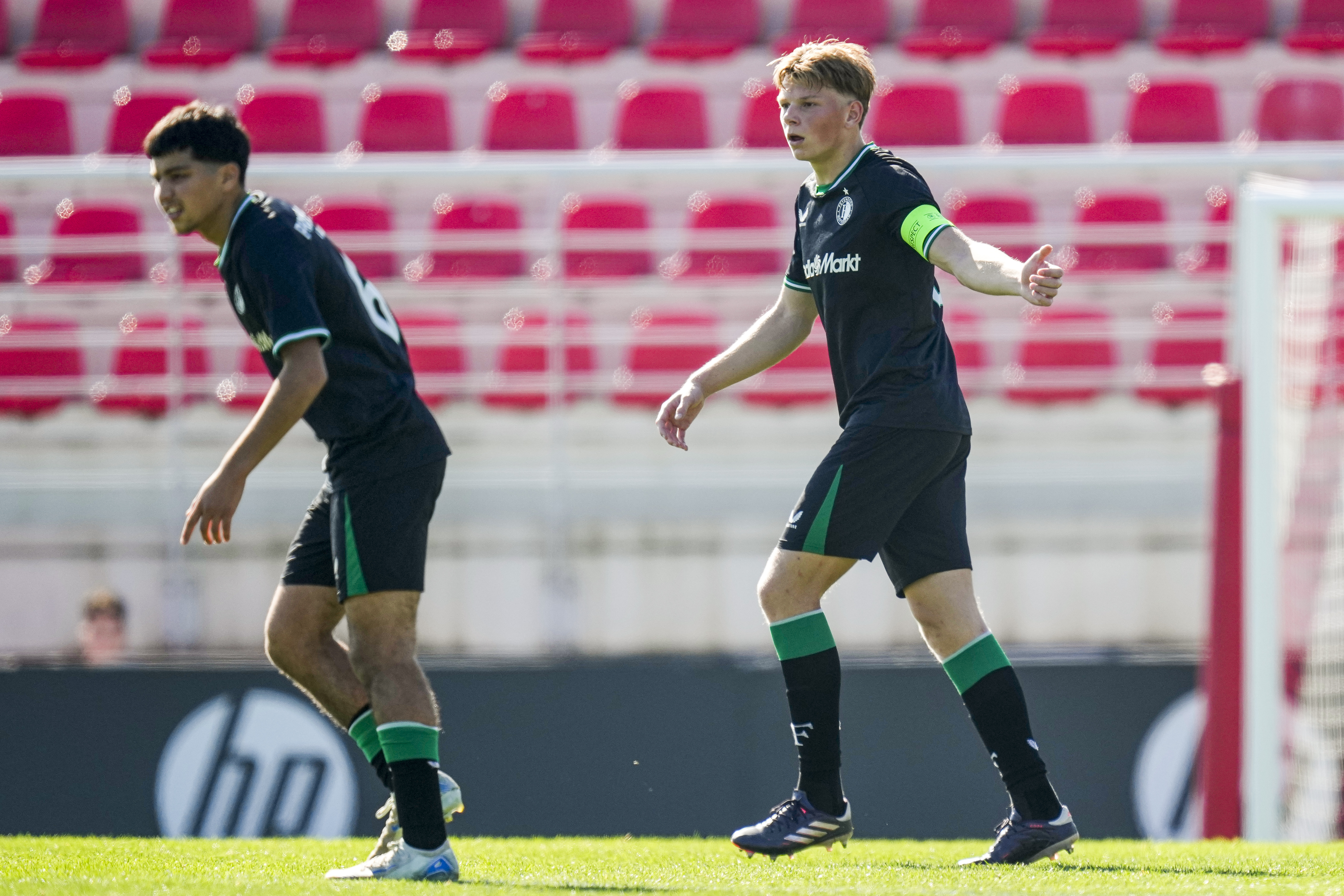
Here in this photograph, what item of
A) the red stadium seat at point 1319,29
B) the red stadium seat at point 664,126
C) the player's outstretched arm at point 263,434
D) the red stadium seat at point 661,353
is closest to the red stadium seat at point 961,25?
the red stadium seat at point 664,126

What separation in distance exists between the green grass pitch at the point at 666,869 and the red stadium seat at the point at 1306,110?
6168 mm

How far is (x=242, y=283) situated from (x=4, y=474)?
14.0 feet

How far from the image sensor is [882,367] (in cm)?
335

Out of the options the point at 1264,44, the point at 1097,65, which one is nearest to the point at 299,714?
the point at 1097,65

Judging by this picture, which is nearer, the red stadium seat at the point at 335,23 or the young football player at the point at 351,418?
the young football player at the point at 351,418

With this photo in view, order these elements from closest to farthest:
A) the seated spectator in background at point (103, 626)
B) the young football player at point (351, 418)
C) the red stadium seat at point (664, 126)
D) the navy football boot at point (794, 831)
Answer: the young football player at point (351, 418), the navy football boot at point (794, 831), the seated spectator in background at point (103, 626), the red stadium seat at point (664, 126)

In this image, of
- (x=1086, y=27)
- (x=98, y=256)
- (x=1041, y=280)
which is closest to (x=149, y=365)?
(x=98, y=256)

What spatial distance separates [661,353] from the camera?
7695 mm

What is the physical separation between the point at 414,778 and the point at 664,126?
707cm

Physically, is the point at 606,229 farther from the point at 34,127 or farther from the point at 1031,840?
the point at 1031,840

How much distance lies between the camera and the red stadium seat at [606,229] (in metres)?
8.46

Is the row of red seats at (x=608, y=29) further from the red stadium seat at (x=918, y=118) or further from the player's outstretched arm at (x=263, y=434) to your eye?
the player's outstretched arm at (x=263, y=434)

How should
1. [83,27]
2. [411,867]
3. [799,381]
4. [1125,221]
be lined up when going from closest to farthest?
[411,867] < [799,381] < [1125,221] < [83,27]

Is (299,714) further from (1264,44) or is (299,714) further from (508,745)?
(1264,44)
